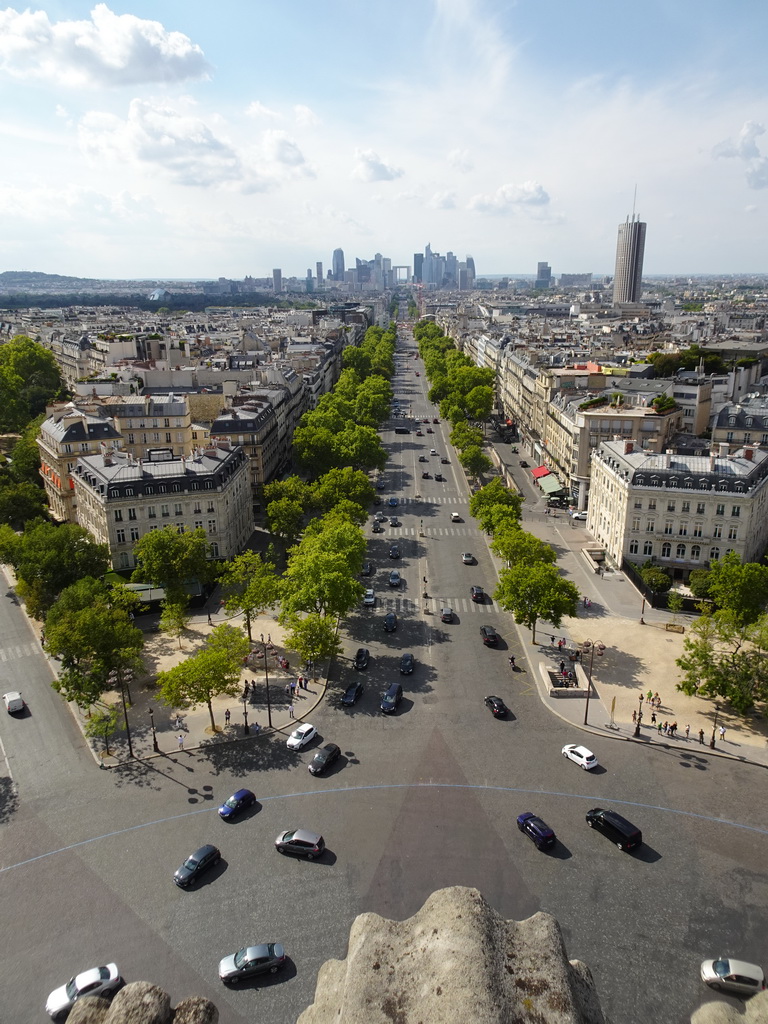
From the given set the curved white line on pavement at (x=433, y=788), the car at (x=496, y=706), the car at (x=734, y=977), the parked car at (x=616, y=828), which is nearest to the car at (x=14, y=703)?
the curved white line on pavement at (x=433, y=788)

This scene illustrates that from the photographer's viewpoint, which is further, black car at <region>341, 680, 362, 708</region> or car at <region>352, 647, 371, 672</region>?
car at <region>352, 647, 371, 672</region>

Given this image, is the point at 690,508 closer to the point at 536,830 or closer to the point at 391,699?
the point at 391,699

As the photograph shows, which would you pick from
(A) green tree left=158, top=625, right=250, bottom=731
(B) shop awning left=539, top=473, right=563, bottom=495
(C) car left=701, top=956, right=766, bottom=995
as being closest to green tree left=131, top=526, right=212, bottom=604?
(A) green tree left=158, top=625, right=250, bottom=731

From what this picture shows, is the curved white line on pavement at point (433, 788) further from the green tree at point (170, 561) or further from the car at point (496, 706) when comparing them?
the green tree at point (170, 561)

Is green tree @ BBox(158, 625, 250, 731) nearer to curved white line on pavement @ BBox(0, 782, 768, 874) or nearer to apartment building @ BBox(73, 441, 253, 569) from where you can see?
curved white line on pavement @ BBox(0, 782, 768, 874)

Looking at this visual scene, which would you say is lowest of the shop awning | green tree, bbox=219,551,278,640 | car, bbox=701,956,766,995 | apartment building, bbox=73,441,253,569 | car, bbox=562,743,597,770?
car, bbox=562,743,597,770
